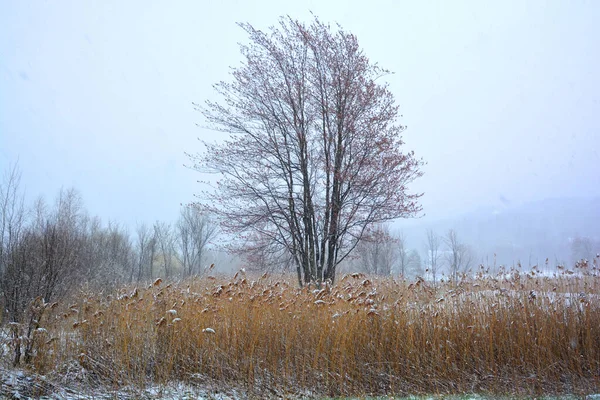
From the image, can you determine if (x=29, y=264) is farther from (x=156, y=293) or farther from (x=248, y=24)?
(x=248, y=24)

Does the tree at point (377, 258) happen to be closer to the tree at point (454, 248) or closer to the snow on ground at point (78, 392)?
the tree at point (454, 248)

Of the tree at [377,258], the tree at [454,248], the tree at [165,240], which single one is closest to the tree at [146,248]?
the tree at [165,240]

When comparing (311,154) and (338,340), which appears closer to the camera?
(338,340)

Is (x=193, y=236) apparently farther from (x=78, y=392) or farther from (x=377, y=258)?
(x=78, y=392)

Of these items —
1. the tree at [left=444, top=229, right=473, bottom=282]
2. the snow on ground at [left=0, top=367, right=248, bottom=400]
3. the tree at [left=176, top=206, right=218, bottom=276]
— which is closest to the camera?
the snow on ground at [left=0, top=367, right=248, bottom=400]

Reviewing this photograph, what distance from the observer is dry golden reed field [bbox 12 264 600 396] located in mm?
5094

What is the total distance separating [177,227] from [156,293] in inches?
1125

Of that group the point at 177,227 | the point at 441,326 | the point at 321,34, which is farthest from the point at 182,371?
the point at 177,227

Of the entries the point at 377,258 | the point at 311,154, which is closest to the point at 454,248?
the point at 377,258

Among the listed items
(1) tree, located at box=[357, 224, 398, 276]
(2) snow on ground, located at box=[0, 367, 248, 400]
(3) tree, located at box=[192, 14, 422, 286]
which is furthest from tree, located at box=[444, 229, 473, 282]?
(2) snow on ground, located at box=[0, 367, 248, 400]

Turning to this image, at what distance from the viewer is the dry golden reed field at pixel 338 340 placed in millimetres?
5094

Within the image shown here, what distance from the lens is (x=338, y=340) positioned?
5410 mm

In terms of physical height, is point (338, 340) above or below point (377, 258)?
below

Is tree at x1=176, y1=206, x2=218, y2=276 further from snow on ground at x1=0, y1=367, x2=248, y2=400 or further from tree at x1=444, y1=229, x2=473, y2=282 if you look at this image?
snow on ground at x1=0, y1=367, x2=248, y2=400
